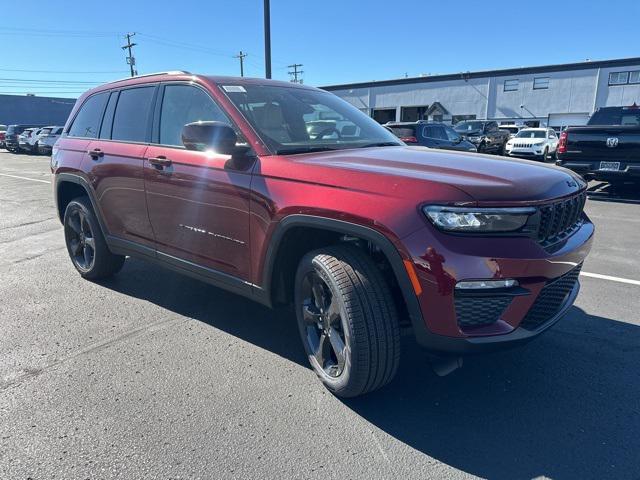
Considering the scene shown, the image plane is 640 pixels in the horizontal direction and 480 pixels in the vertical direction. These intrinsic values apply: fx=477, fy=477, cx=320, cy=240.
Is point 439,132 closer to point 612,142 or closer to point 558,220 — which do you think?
point 612,142

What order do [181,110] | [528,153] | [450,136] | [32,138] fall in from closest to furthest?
[181,110]
[450,136]
[528,153]
[32,138]

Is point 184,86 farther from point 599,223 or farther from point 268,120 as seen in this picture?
point 599,223

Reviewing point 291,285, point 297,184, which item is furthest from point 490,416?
point 297,184

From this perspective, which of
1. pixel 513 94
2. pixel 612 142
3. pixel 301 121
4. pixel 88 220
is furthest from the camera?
pixel 513 94

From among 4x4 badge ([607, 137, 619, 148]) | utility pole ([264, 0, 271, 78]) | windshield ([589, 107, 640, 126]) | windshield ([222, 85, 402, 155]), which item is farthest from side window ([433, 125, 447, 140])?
windshield ([222, 85, 402, 155])

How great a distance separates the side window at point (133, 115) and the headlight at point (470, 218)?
2.58m

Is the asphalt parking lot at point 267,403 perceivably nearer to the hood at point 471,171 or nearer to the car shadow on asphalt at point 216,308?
the car shadow on asphalt at point 216,308

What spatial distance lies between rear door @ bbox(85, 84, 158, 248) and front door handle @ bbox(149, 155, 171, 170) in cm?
20

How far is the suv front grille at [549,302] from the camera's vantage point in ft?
7.78

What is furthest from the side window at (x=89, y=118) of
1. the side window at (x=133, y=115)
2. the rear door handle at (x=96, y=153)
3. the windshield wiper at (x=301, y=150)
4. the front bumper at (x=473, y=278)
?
the front bumper at (x=473, y=278)

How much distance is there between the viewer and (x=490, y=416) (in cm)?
259

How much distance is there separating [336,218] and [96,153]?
279 centimetres

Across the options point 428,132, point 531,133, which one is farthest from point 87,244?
point 531,133

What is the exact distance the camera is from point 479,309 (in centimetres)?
223
